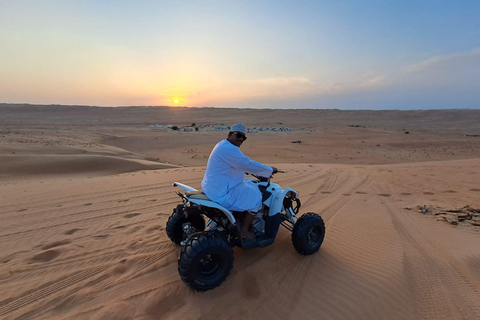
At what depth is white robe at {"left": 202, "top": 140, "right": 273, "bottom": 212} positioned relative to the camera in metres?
3.82

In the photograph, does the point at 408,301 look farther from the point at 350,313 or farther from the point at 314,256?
the point at 314,256

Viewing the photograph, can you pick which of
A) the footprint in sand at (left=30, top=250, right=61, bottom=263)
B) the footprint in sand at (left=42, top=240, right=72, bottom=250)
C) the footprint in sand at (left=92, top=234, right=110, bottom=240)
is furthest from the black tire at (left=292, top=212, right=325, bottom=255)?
the footprint in sand at (left=42, top=240, right=72, bottom=250)

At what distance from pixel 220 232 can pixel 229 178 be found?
773mm

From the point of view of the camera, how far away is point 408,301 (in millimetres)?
3559

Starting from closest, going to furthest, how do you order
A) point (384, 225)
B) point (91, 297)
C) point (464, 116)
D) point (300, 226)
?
1. point (91, 297)
2. point (300, 226)
3. point (384, 225)
4. point (464, 116)

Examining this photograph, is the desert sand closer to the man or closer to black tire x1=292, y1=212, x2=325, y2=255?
black tire x1=292, y1=212, x2=325, y2=255

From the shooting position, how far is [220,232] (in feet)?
13.3

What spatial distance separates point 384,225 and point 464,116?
79.1 meters

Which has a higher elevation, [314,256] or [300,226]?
[300,226]

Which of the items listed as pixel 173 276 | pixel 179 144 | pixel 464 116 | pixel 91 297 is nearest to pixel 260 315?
pixel 173 276

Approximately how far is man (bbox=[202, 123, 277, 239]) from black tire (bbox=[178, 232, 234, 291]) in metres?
0.49

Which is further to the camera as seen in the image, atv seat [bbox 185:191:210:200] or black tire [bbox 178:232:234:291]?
atv seat [bbox 185:191:210:200]

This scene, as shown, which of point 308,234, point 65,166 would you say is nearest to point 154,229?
point 308,234

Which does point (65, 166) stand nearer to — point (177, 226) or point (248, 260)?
point (177, 226)
